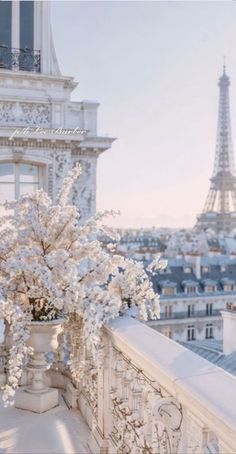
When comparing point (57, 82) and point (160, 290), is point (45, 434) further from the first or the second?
point (160, 290)

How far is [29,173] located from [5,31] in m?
2.20

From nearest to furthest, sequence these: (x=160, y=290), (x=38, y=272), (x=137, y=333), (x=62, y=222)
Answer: (x=137, y=333), (x=38, y=272), (x=62, y=222), (x=160, y=290)

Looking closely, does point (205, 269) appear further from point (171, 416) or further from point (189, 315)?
point (171, 416)

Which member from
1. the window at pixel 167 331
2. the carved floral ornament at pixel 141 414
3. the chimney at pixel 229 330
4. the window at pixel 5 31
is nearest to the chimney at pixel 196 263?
the window at pixel 167 331

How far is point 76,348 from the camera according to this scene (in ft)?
11.0

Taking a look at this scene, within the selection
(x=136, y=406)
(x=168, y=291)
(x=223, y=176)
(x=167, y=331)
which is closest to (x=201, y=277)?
(x=168, y=291)

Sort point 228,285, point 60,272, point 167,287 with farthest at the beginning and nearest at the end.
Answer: point 228,285 < point 167,287 < point 60,272

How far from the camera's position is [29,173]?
7.43 m

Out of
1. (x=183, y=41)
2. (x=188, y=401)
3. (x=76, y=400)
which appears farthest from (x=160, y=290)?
(x=188, y=401)

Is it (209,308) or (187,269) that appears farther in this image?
(187,269)

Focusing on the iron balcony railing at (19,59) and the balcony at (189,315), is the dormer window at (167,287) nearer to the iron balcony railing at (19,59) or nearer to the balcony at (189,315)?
the balcony at (189,315)

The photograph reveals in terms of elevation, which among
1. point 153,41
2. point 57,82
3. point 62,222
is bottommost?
point 62,222

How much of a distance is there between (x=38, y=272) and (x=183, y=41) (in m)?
8.51

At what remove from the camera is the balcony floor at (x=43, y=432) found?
3010 mm
